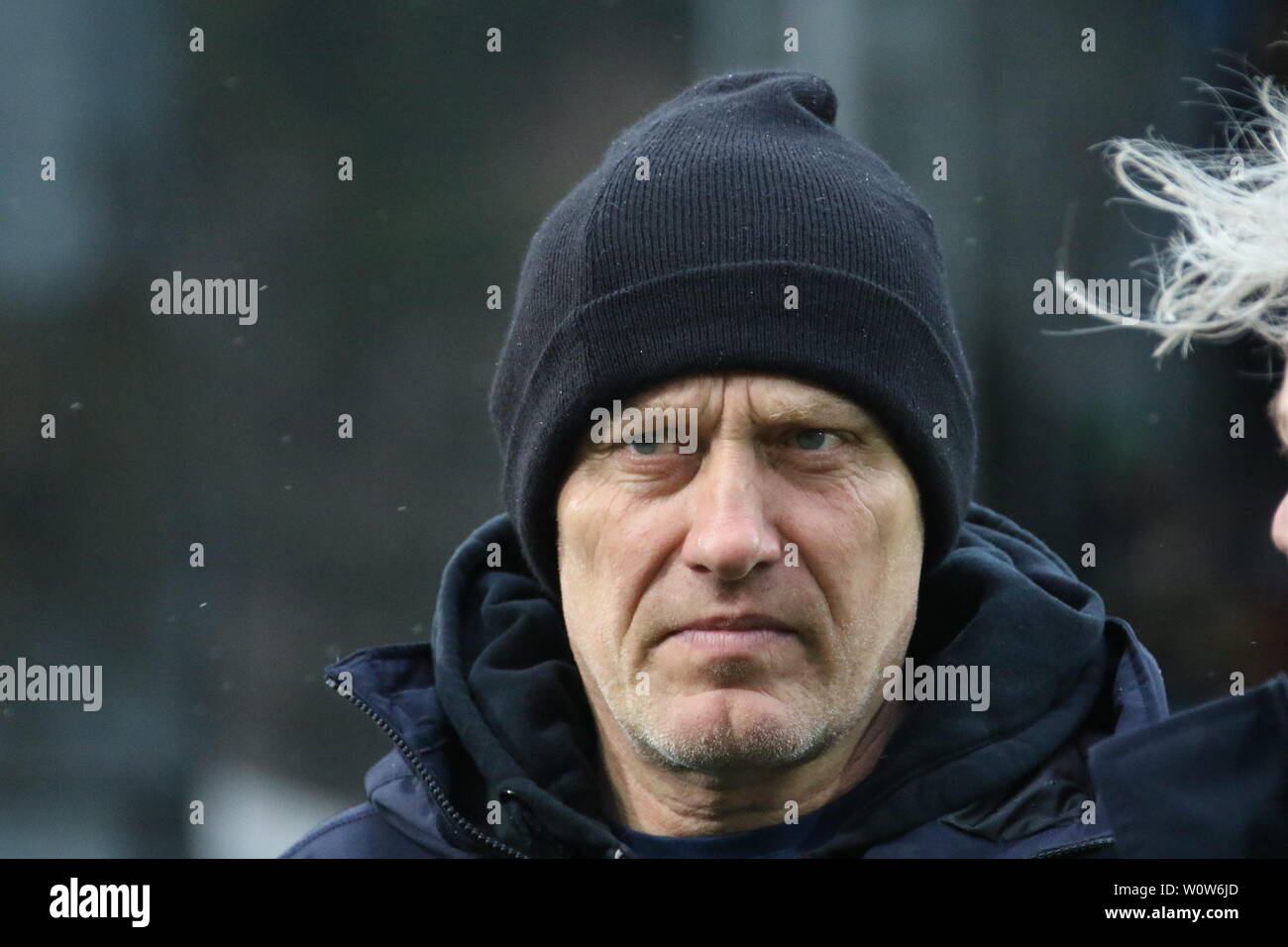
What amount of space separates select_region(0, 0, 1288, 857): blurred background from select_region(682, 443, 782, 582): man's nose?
9.21ft

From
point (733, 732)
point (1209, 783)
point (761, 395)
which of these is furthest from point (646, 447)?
point (1209, 783)

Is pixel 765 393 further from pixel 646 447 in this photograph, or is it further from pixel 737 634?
pixel 737 634

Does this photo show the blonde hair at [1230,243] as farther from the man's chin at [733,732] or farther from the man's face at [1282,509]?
the man's chin at [733,732]

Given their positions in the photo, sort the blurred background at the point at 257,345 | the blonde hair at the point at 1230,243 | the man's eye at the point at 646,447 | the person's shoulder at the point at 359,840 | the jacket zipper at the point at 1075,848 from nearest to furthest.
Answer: the blonde hair at the point at 1230,243 < the jacket zipper at the point at 1075,848 < the man's eye at the point at 646,447 < the person's shoulder at the point at 359,840 < the blurred background at the point at 257,345

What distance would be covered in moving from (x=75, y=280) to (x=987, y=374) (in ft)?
9.78

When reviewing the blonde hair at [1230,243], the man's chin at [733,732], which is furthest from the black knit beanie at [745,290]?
the man's chin at [733,732]

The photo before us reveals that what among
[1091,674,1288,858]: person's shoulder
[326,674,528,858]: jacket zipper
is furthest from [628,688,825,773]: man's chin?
[1091,674,1288,858]: person's shoulder

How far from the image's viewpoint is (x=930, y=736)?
8.02 ft

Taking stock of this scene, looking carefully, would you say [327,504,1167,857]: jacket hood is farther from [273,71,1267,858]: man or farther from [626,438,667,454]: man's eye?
[626,438,667,454]: man's eye

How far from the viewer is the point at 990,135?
4.95 metres

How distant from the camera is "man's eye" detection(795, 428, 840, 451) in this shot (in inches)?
96.6

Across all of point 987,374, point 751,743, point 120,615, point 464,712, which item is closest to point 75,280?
point 120,615

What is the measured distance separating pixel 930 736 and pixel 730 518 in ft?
1.48

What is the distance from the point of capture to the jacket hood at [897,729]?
2377mm
